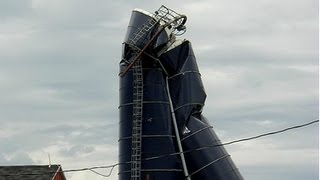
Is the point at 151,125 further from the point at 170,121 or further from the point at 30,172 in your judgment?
the point at 30,172

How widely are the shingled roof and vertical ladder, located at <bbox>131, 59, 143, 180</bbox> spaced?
315 inches

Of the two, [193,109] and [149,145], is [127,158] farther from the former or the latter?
[193,109]

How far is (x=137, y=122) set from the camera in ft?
190

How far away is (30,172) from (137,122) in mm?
11783

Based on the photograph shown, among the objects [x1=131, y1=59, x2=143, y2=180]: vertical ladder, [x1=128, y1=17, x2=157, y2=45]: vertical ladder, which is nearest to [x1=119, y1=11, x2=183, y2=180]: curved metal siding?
[x1=131, y1=59, x2=143, y2=180]: vertical ladder

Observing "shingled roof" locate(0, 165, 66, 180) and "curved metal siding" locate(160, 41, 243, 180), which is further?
"curved metal siding" locate(160, 41, 243, 180)

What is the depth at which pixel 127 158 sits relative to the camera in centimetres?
5828

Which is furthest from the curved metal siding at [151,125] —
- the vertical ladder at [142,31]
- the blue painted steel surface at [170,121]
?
the vertical ladder at [142,31]

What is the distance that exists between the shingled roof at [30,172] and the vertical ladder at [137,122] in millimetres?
8007

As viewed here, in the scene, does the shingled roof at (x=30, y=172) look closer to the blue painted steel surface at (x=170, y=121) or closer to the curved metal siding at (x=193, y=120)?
the blue painted steel surface at (x=170, y=121)

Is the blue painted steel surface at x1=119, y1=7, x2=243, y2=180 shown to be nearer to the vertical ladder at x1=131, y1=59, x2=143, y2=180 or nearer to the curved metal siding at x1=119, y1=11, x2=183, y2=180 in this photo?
the curved metal siding at x1=119, y1=11, x2=183, y2=180

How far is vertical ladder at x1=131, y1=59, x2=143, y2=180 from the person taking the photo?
5722 centimetres

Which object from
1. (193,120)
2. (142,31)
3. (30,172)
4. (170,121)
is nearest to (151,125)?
(170,121)

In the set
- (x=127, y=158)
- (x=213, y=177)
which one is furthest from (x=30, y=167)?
(x=213, y=177)
